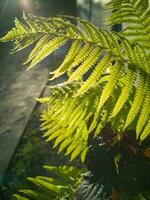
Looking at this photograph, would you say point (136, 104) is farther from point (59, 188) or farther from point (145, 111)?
point (59, 188)

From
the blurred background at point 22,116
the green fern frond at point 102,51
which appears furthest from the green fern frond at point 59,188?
the blurred background at point 22,116

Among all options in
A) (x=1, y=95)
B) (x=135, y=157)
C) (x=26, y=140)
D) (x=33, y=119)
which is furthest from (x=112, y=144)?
(x=1, y=95)

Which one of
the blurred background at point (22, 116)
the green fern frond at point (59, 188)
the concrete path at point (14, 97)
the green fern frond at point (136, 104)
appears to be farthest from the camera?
the concrete path at point (14, 97)

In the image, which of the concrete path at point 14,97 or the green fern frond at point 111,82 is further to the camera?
the concrete path at point 14,97

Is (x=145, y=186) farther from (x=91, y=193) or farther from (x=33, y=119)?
(x=33, y=119)

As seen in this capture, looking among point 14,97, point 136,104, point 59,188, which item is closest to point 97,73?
point 136,104

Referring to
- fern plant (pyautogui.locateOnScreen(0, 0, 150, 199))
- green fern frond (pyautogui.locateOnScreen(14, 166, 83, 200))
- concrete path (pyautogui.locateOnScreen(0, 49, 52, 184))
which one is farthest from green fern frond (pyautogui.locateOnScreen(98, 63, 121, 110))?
concrete path (pyautogui.locateOnScreen(0, 49, 52, 184))

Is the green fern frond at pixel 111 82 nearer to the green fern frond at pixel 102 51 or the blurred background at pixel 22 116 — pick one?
the green fern frond at pixel 102 51
